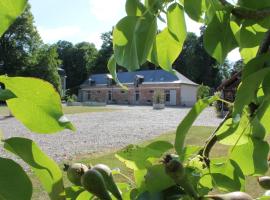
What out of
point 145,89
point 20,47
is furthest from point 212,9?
point 145,89

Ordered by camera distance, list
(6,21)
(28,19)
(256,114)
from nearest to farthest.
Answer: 1. (6,21)
2. (256,114)
3. (28,19)

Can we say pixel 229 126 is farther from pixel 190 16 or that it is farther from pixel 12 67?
pixel 12 67

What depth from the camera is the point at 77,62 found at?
48.9m

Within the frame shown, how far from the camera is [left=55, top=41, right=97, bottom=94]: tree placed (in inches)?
1873

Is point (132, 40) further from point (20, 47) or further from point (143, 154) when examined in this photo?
point (20, 47)

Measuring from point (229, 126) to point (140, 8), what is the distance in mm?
258

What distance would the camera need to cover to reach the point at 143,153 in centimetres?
55

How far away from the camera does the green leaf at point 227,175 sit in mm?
536

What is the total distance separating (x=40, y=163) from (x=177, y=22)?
0.38 m

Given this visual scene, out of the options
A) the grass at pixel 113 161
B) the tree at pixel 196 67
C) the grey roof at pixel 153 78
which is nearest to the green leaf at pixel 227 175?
the grass at pixel 113 161

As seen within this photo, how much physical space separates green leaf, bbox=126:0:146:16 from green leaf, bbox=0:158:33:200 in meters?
0.36

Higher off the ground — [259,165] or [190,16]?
[190,16]

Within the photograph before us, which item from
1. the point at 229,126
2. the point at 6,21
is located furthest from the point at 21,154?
the point at 229,126

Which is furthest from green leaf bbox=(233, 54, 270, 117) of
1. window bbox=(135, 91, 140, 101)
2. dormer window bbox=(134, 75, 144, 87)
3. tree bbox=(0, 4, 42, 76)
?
window bbox=(135, 91, 140, 101)
